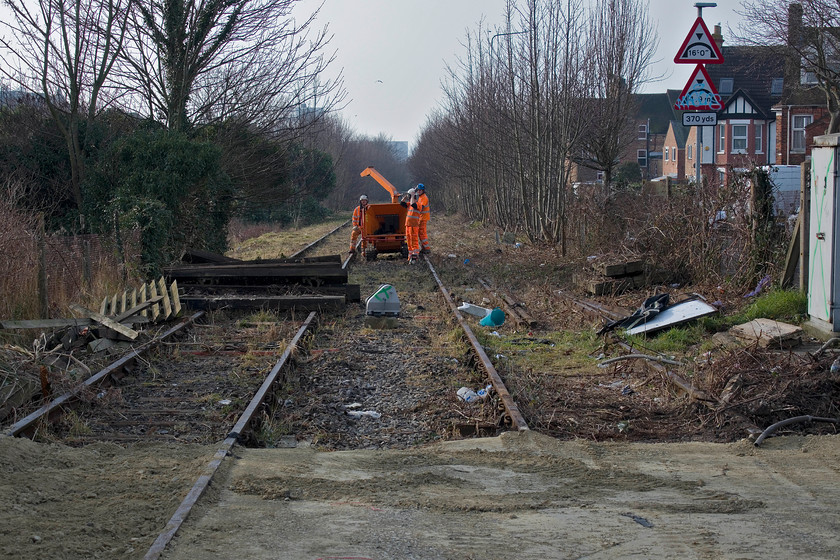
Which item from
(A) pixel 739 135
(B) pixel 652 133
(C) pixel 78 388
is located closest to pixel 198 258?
(C) pixel 78 388

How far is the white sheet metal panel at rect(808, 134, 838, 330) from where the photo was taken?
826 cm

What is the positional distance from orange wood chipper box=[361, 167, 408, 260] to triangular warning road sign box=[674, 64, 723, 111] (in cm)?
1189

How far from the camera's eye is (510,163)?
29.6 meters

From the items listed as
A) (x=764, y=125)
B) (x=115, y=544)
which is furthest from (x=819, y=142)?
(x=764, y=125)

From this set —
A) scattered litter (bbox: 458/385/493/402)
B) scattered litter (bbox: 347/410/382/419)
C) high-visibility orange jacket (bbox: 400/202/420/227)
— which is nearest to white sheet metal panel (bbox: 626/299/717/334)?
scattered litter (bbox: 458/385/493/402)

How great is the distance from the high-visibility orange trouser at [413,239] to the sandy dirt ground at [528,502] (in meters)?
14.7

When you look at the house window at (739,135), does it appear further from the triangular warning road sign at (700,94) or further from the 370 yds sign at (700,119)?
the 370 yds sign at (700,119)

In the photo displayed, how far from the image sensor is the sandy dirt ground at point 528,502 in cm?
407

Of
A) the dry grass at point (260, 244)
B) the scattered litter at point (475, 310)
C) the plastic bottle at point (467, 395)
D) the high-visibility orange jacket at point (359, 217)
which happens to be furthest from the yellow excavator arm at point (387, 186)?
the plastic bottle at point (467, 395)

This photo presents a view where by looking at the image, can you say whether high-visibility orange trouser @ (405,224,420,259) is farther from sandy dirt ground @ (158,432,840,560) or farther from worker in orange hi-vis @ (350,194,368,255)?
sandy dirt ground @ (158,432,840,560)

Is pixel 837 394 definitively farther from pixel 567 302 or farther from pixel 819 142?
pixel 567 302

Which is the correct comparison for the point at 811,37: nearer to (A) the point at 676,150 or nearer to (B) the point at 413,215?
(B) the point at 413,215

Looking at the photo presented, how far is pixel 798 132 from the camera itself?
39.9 meters

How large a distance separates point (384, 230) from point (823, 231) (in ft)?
49.8
